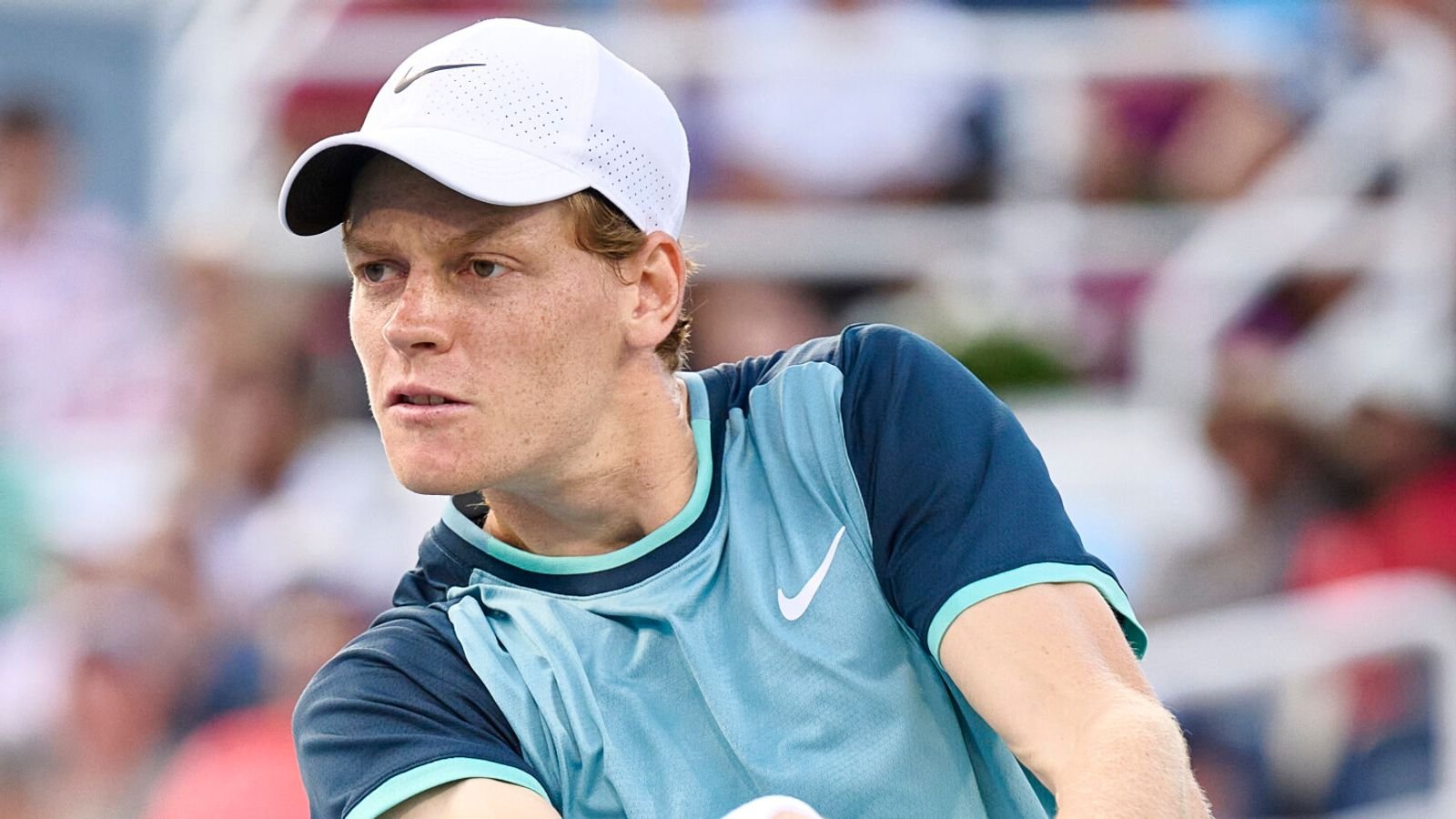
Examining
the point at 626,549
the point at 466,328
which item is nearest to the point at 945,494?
the point at 626,549

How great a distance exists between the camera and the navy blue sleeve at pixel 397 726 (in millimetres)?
2150

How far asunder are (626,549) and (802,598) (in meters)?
0.22

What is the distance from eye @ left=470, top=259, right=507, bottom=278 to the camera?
2303 mm

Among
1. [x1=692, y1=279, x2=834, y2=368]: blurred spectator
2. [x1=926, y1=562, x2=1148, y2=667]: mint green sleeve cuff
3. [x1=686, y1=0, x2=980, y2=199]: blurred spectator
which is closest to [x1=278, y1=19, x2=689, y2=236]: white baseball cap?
[x1=926, y1=562, x2=1148, y2=667]: mint green sleeve cuff

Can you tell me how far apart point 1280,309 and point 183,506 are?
3505mm

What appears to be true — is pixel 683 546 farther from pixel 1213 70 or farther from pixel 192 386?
pixel 1213 70

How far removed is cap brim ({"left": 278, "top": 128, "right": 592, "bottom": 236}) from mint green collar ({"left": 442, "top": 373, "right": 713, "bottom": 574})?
1.26 feet

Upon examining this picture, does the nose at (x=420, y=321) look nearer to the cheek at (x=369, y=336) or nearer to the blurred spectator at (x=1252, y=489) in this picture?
the cheek at (x=369, y=336)

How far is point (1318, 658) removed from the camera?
5031 mm

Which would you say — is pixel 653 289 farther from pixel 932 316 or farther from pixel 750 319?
pixel 932 316

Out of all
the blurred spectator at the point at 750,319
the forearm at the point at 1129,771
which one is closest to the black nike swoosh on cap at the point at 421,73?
the forearm at the point at 1129,771

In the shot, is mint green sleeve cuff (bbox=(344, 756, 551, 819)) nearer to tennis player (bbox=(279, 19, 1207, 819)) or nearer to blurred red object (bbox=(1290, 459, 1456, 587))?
tennis player (bbox=(279, 19, 1207, 819))

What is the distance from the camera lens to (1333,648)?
502 centimetres

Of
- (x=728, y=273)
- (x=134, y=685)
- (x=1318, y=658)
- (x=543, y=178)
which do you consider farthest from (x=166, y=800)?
(x=543, y=178)
